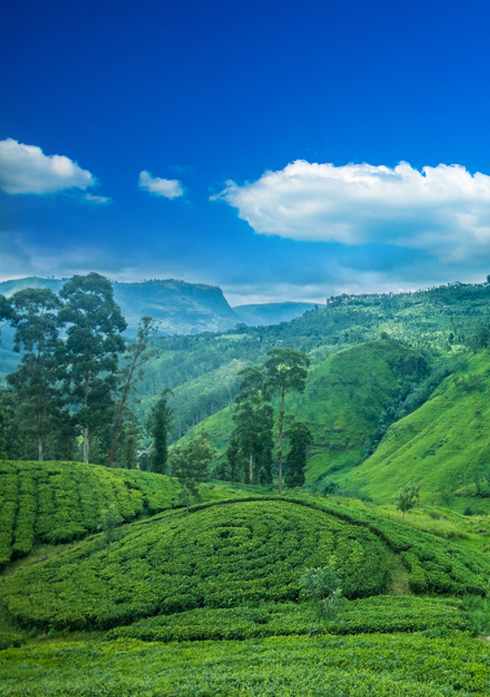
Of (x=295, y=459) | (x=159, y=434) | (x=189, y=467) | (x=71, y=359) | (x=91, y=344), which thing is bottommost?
(x=295, y=459)

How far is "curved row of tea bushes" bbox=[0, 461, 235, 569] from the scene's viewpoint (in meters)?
32.3

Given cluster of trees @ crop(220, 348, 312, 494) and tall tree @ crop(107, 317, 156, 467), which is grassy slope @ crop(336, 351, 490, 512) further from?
tall tree @ crop(107, 317, 156, 467)

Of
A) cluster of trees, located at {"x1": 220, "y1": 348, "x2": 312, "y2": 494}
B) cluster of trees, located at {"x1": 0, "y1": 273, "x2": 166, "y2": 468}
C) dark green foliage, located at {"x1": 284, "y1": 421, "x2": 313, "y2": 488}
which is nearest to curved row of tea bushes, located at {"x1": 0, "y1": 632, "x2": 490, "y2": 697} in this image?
cluster of trees, located at {"x1": 220, "y1": 348, "x2": 312, "y2": 494}

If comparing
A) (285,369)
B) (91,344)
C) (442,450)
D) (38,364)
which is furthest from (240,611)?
(442,450)

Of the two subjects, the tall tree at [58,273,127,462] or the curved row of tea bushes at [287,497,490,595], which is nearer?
the curved row of tea bushes at [287,497,490,595]

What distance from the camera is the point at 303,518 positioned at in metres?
34.9

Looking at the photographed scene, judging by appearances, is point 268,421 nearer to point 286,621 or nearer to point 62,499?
point 62,499

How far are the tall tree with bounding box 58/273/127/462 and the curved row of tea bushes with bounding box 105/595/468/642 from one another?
1495 inches

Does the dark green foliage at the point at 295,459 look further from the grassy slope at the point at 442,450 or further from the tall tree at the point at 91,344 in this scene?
the grassy slope at the point at 442,450

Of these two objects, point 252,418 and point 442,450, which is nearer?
point 252,418

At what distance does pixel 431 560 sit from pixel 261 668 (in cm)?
1926

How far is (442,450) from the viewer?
11506cm

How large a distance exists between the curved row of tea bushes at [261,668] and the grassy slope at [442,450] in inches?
3390

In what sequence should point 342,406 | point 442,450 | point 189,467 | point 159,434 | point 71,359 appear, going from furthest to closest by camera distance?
point 342,406 → point 442,450 → point 159,434 → point 71,359 → point 189,467
